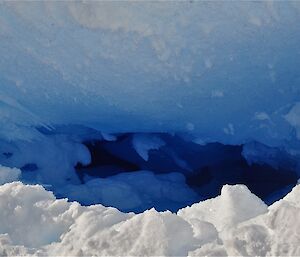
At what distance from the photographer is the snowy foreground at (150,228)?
1.02 meters

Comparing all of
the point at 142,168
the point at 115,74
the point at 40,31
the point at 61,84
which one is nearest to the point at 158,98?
the point at 115,74

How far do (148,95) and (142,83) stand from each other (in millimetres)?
69

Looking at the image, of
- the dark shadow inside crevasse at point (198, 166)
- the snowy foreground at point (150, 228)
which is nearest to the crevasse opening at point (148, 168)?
the dark shadow inside crevasse at point (198, 166)

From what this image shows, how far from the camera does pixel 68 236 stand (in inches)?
43.8

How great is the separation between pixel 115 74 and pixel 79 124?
407 millimetres

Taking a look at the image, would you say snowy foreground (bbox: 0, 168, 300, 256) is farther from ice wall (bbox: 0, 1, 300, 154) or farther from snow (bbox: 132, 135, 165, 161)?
snow (bbox: 132, 135, 165, 161)

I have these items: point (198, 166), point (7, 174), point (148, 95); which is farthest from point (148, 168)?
point (7, 174)

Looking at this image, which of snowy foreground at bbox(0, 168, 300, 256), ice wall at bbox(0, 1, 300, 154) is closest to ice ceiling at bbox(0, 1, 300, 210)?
ice wall at bbox(0, 1, 300, 154)

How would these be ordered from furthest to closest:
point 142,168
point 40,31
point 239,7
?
point 142,168 < point 40,31 < point 239,7

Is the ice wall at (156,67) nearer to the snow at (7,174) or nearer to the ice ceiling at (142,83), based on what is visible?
the ice ceiling at (142,83)

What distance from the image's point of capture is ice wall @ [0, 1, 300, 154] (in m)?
→ 1.85

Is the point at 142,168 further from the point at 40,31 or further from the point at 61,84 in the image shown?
the point at 40,31

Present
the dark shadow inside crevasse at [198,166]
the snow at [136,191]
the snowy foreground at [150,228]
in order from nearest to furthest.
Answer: the snowy foreground at [150,228], the snow at [136,191], the dark shadow inside crevasse at [198,166]

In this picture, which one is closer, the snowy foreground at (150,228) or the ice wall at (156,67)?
the snowy foreground at (150,228)
